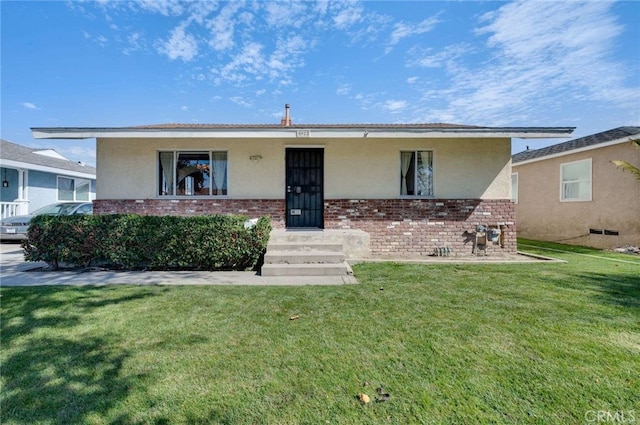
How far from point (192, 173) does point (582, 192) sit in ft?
46.0

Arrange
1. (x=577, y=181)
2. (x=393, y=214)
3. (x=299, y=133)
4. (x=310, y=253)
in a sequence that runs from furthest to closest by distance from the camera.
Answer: (x=577, y=181) < (x=393, y=214) < (x=299, y=133) < (x=310, y=253)

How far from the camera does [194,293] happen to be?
467 cm

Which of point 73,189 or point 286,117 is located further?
point 73,189

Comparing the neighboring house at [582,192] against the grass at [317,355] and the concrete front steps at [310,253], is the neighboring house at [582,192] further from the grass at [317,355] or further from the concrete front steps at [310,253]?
the concrete front steps at [310,253]

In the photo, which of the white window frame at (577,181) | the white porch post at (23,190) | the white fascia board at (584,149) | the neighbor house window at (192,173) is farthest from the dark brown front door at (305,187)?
the white porch post at (23,190)

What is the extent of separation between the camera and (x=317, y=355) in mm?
2766

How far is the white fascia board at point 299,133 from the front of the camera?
7.43 meters

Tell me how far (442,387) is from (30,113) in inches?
954

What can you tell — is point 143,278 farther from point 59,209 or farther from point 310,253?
point 59,209

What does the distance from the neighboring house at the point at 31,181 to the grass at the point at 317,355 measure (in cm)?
1331

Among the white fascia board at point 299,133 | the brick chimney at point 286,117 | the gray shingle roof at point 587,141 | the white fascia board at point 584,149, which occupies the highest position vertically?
the brick chimney at point 286,117

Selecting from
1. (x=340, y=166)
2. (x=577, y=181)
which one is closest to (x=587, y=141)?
(x=577, y=181)

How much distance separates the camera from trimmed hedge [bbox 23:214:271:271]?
20.4 feet

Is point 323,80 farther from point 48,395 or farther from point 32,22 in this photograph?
point 48,395
